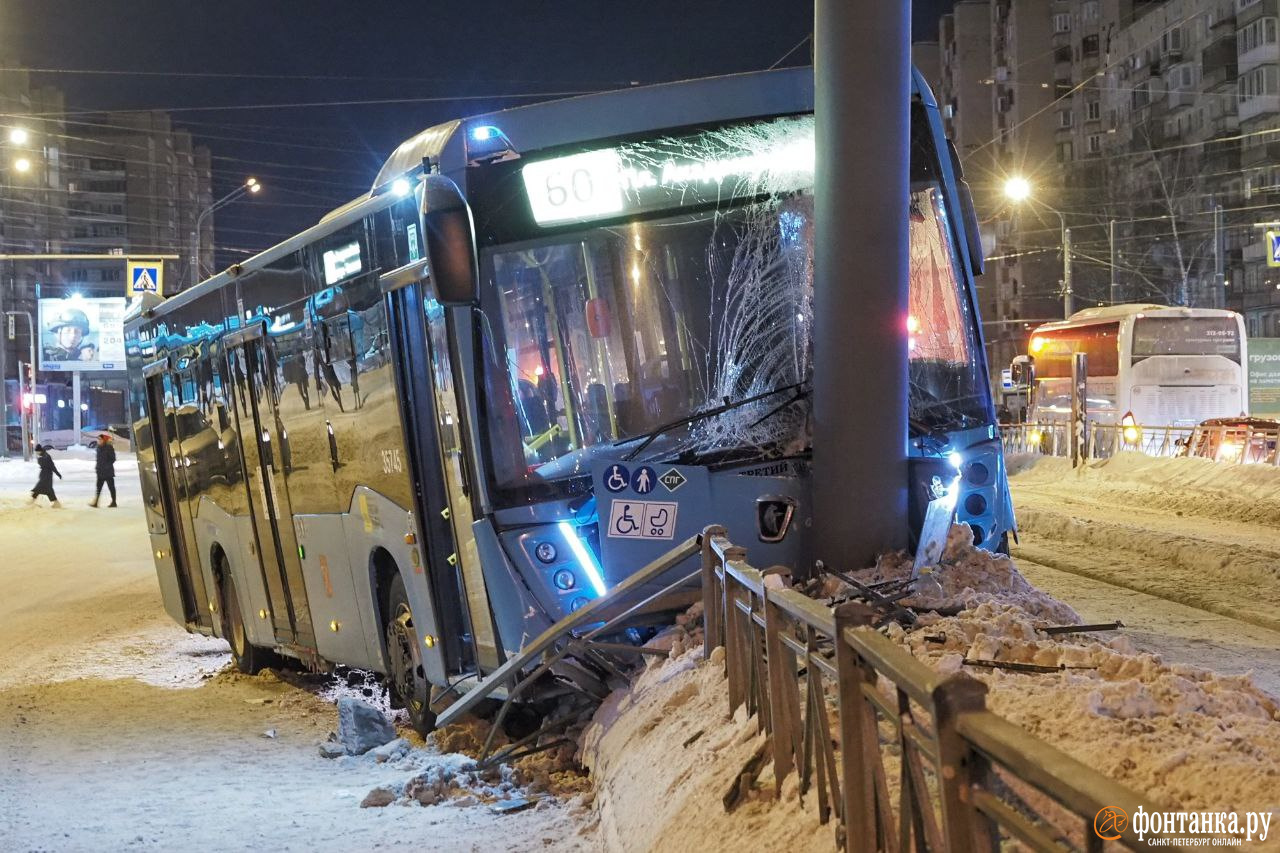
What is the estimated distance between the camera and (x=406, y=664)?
9.60m

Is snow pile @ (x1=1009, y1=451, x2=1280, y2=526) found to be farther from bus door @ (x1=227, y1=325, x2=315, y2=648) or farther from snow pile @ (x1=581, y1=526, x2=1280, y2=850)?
snow pile @ (x1=581, y1=526, x2=1280, y2=850)

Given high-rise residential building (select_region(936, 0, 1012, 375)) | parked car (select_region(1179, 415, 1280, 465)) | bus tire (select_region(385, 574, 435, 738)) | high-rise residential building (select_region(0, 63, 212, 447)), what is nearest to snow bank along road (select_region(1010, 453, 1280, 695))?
parked car (select_region(1179, 415, 1280, 465))

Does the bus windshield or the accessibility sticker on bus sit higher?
the bus windshield

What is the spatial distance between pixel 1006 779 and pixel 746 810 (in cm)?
219

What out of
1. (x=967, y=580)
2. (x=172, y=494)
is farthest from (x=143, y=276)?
(x=967, y=580)

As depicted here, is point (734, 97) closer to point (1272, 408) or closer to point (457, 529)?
point (457, 529)

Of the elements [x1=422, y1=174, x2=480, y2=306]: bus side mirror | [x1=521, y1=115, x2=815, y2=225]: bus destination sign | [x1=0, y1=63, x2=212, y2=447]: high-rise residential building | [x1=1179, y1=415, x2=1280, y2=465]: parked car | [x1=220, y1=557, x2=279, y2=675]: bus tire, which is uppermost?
[x1=0, y1=63, x2=212, y2=447]: high-rise residential building

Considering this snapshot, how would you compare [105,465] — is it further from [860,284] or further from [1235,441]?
[860,284]

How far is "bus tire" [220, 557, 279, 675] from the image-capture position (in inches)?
536

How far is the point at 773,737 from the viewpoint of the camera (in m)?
5.11

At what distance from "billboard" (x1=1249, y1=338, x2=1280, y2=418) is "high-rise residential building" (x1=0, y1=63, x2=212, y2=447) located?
75.5m

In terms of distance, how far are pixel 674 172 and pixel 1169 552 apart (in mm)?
11073

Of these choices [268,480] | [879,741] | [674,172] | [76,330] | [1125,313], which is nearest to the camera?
[879,741]

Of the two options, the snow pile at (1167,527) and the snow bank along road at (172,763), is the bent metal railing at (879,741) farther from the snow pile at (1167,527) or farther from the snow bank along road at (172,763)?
the snow pile at (1167,527)
